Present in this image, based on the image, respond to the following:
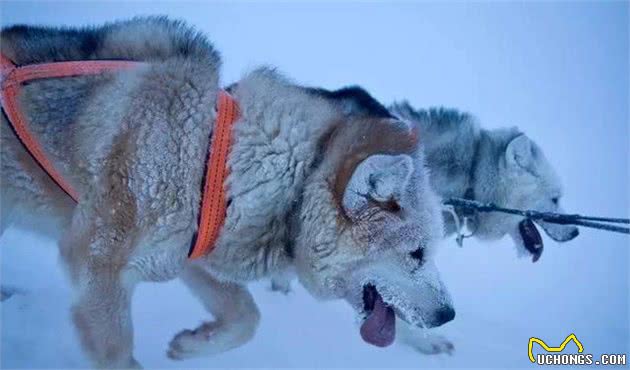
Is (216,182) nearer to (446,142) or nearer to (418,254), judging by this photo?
(418,254)

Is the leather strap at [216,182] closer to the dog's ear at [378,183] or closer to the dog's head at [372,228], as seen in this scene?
the dog's head at [372,228]


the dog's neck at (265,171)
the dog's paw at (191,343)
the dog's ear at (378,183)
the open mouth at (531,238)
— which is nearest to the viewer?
the dog's ear at (378,183)

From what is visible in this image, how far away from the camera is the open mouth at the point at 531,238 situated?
420cm

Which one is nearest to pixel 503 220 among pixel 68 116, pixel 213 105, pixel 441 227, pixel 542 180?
pixel 542 180

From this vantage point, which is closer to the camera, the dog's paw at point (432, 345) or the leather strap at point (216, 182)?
the leather strap at point (216, 182)

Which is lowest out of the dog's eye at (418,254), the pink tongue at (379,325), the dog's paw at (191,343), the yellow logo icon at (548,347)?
the dog's paw at (191,343)

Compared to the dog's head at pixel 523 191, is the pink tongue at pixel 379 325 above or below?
below

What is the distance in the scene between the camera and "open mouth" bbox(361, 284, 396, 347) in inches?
91.2

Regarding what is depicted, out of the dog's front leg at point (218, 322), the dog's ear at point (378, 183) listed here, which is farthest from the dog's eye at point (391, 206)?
the dog's front leg at point (218, 322)

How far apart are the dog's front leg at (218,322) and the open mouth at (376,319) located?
667mm

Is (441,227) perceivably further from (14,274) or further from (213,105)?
(14,274)

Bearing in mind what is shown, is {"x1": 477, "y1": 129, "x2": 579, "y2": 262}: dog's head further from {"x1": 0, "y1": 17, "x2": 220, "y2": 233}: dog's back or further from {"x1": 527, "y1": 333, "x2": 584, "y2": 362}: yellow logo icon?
{"x1": 0, "y1": 17, "x2": 220, "y2": 233}: dog's back

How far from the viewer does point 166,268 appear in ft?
7.40

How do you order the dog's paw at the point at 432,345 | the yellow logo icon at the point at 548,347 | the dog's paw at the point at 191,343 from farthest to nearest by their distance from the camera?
the dog's paw at the point at 432,345
the yellow logo icon at the point at 548,347
the dog's paw at the point at 191,343
